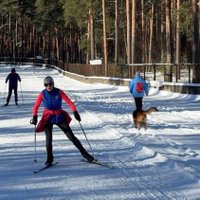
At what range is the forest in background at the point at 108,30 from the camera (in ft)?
135

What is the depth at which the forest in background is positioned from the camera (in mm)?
41250

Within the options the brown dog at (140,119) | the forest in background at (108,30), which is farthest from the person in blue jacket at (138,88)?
the forest in background at (108,30)

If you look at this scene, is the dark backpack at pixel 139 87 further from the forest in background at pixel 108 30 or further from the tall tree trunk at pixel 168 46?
the tall tree trunk at pixel 168 46

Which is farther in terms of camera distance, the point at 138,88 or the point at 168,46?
the point at 168,46

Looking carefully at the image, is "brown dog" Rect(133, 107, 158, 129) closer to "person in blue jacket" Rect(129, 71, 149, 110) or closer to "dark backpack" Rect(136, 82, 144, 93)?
"person in blue jacket" Rect(129, 71, 149, 110)

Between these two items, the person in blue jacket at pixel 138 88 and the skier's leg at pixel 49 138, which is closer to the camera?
the skier's leg at pixel 49 138

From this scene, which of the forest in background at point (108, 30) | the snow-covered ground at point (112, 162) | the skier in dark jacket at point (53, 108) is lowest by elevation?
the snow-covered ground at point (112, 162)

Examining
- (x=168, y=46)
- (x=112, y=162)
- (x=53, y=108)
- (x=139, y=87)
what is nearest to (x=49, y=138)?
(x=53, y=108)

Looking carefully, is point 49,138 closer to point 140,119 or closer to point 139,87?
point 140,119

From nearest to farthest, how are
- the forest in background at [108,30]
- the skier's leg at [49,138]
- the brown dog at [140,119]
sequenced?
the skier's leg at [49,138] → the brown dog at [140,119] → the forest in background at [108,30]

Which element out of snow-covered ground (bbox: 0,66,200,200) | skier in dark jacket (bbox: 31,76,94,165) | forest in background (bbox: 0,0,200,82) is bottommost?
snow-covered ground (bbox: 0,66,200,200)

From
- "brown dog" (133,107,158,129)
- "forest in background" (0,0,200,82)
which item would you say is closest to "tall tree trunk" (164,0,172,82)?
"forest in background" (0,0,200,82)

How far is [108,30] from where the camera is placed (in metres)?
63.2

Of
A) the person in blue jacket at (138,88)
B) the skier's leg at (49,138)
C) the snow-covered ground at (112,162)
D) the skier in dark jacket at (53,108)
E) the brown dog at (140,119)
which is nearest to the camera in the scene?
the snow-covered ground at (112,162)
